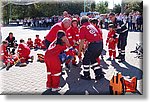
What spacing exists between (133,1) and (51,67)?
1.45m

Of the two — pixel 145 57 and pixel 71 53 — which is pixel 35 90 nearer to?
pixel 71 53

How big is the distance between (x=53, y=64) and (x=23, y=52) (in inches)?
41.1

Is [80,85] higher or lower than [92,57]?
lower

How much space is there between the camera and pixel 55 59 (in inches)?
180

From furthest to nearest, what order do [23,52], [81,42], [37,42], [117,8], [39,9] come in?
[23,52] < [37,42] < [81,42] < [117,8] < [39,9]

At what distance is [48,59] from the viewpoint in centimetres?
462

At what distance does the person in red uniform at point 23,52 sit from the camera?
5.35m

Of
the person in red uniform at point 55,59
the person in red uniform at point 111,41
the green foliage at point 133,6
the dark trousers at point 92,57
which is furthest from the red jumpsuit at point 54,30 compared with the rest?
the green foliage at point 133,6

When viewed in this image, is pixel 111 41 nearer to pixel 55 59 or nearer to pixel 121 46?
pixel 121 46

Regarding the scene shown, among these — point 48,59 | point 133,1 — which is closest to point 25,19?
point 48,59

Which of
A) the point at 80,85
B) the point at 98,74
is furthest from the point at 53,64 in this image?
the point at 98,74

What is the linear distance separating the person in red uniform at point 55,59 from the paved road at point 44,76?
0.35 feet

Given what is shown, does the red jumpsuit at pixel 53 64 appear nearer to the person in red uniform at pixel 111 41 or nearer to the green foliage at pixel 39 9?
the green foliage at pixel 39 9

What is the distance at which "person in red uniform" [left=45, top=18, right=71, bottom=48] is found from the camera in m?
4.80
